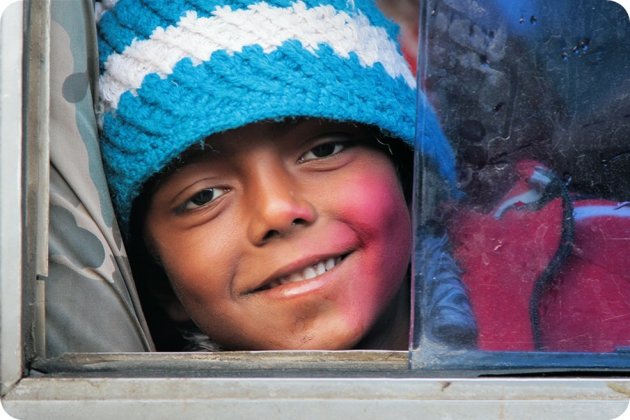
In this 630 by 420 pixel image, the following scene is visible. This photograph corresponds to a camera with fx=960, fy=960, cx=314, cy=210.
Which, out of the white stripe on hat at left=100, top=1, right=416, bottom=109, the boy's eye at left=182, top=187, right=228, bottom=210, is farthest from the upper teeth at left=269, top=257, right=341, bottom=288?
the white stripe on hat at left=100, top=1, right=416, bottom=109

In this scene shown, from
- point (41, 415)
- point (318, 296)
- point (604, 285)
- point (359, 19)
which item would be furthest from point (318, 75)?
point (41, 415)

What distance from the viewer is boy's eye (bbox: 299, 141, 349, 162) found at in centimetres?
187

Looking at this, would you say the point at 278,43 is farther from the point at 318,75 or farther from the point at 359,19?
the point at 359,19

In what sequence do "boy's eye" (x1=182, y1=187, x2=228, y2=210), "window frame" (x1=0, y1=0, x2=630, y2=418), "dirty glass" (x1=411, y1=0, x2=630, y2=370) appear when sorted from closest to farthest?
"window frame" (x1=0, y1=0, x2=630, y2=418), "dirty glass" (x1=411, y1=0, x2=630, y2=370), "boy's eye" (x1=182, y1=187, x2=228, y2=210)

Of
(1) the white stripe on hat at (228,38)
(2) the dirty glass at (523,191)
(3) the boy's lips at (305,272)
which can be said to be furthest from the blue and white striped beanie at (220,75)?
(2) the dirty glass at (523,191)

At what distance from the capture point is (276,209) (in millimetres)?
1722

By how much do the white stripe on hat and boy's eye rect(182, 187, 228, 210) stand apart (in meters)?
0.23

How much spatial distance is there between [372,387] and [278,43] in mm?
772

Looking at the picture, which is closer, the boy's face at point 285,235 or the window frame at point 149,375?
the window frame at point 149,375

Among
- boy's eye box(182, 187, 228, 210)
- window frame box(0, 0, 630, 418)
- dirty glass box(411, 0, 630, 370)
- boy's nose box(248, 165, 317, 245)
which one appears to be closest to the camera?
window frame box(0, 0, 630, 418)

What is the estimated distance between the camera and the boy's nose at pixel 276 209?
5.66ft

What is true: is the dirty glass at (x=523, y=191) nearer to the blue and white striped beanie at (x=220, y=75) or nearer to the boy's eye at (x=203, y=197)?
the blue and white striped beanie at (x=220, y=75)

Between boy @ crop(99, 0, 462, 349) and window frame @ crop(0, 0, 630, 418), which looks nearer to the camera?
window frame @ crop(0, 0, 630, 418)

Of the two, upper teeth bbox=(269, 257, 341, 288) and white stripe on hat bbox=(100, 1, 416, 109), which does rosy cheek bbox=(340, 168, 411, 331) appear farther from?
white stripe on hat bbox=(100, 1, 416, 109)
